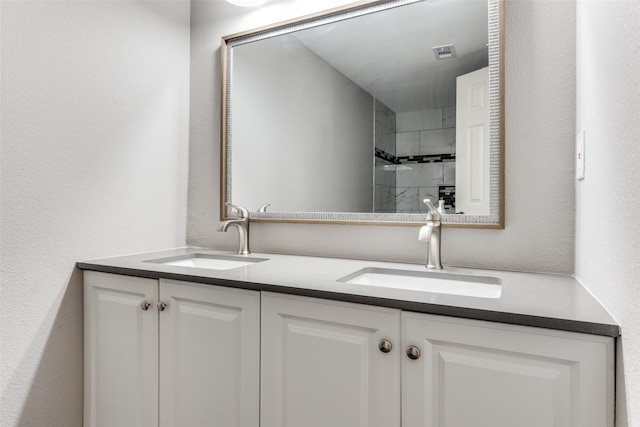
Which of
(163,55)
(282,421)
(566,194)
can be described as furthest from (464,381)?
(163,55)

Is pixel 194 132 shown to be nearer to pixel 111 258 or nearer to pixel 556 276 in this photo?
pixel 111 258

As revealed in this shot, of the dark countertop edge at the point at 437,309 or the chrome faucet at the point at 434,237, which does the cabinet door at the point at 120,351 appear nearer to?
the dark countertop edge at the point at 437,309

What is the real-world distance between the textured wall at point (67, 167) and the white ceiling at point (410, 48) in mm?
827

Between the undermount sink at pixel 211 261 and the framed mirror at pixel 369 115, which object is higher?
the framed mirror at pixel 369 115

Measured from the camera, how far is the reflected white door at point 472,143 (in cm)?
135

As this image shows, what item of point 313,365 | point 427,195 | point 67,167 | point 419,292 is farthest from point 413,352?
point 67,167

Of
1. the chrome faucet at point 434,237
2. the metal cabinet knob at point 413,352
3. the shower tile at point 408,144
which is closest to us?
the metal cabinet knob at point 413,352

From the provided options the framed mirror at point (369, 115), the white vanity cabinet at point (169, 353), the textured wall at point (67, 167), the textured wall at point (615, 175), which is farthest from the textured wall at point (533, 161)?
the textured wall at point (67, 167)

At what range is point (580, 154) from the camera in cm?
112

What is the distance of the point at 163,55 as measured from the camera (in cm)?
182

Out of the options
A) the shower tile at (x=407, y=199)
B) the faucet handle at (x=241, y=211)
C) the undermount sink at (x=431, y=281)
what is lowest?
the undermount sink at (x=431, y=281)

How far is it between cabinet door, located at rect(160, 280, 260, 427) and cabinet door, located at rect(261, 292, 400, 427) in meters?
0.05

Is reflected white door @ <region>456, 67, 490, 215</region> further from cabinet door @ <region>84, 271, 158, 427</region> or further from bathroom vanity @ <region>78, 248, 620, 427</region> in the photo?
cabinet door @ <region>84, 271, 158, 427</region>

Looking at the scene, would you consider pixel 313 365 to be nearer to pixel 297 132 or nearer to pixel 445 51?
pixel 297 132
